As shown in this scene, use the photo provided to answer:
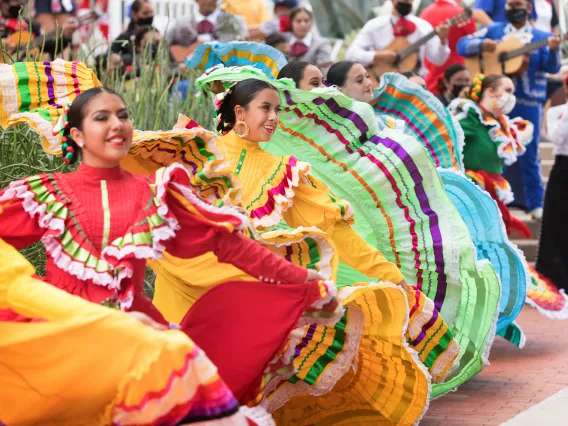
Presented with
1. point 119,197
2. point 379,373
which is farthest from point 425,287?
point 119,197

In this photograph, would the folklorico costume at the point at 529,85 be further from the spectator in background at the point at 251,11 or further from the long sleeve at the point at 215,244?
the long sleeve at the point at 215,244

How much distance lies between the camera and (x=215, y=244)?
4.60 metres

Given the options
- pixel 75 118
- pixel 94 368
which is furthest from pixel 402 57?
pixel 94 368

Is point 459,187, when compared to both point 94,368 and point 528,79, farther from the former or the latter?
point 528,79

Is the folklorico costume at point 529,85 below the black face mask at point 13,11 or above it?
below

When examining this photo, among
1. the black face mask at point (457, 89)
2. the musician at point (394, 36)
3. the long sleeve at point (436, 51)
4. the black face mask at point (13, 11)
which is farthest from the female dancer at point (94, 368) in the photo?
the long sleeve at point (436, 51)

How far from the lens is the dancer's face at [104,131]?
4.59 metres

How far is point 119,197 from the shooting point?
4648 millimetres

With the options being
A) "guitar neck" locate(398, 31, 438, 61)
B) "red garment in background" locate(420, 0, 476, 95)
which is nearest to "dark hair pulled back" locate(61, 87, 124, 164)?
"guitar neck" locate(398, 31, 438, 61)

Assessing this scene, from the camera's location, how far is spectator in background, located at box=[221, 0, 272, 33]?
36.9 ft

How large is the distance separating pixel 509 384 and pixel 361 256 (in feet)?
6.68

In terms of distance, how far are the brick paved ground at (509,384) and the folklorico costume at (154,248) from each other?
1.77 meters

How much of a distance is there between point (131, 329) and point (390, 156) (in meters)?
2.63

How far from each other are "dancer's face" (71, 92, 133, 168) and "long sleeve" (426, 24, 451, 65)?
7322mm
